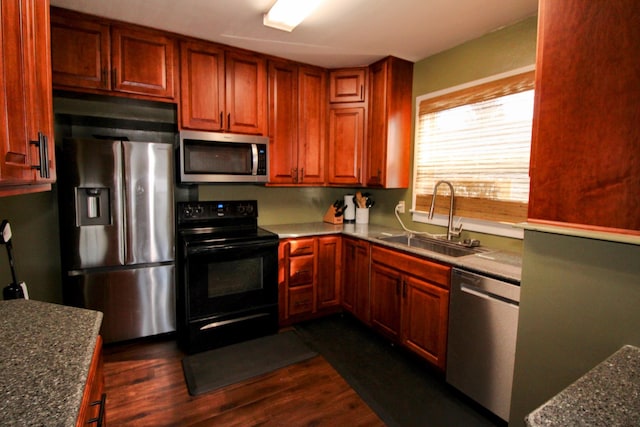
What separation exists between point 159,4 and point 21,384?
2225mm

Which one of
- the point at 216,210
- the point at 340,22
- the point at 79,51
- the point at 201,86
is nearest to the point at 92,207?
the point at 216,210

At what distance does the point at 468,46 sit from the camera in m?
2.51

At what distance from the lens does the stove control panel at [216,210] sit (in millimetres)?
2809

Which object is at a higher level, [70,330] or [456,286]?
[70,330]

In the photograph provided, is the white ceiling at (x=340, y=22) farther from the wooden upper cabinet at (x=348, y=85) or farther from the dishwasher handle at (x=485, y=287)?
the dishwasher handle at (x=485, y=287)

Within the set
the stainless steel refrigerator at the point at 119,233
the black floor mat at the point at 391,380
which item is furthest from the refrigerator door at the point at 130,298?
the black floor mat at the point at 391,380

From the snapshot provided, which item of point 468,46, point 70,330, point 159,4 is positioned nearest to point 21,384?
point 70,330

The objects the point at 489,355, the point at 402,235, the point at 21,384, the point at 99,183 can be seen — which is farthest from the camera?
the point at 402,235

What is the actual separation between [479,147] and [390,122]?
82 cm

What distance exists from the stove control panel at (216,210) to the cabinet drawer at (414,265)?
4.11ft

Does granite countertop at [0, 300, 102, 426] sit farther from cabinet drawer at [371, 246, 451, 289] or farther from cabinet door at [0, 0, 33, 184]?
cabinet drawer at [371, 246, 451, 289]

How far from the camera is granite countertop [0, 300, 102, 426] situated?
653 millimetres

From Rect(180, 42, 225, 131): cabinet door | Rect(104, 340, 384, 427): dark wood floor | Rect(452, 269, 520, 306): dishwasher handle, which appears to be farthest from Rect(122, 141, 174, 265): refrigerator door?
Rect(452, 269, 520, 306): dishwasher handle

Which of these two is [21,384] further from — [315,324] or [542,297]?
[315,324]
